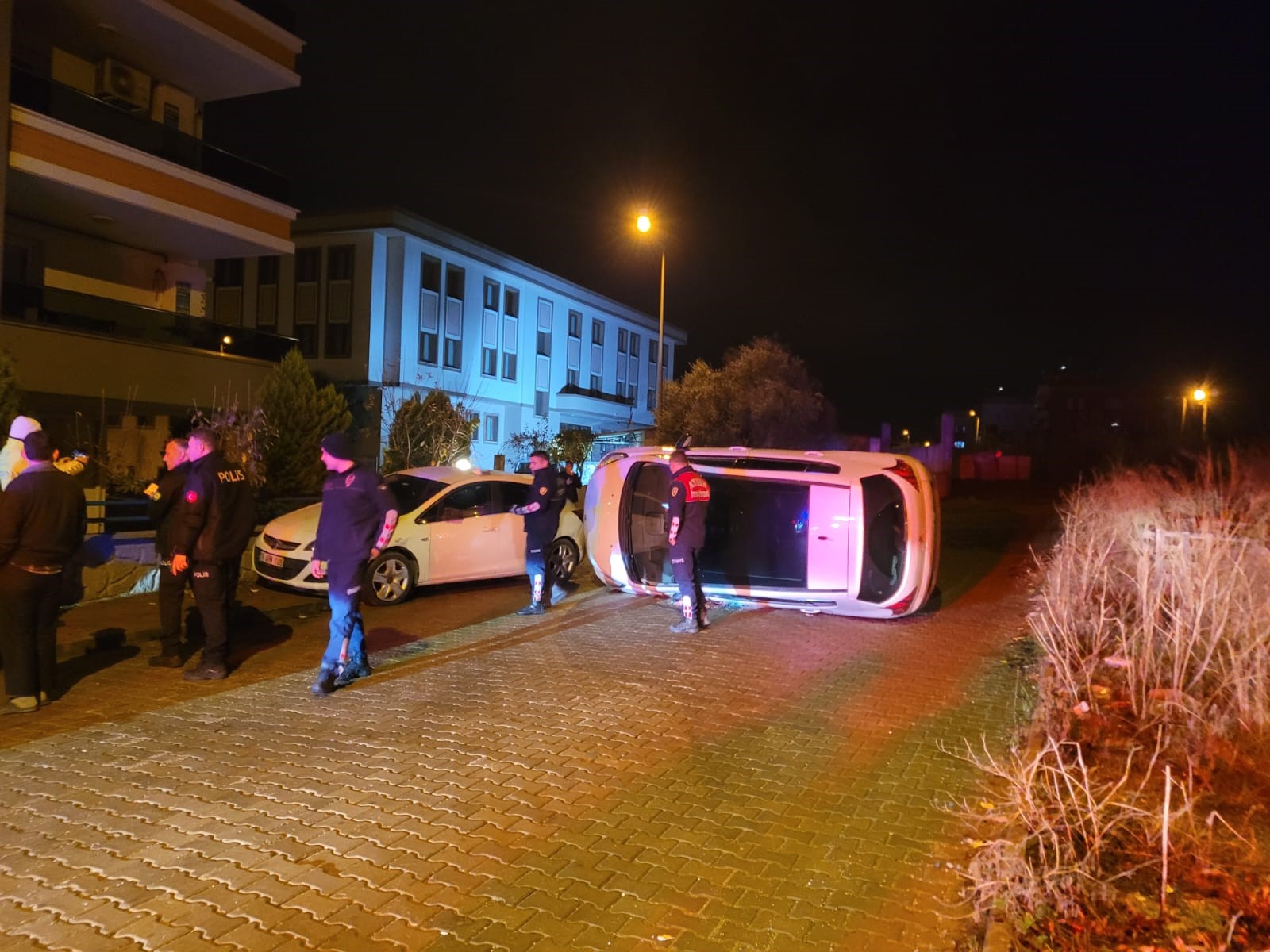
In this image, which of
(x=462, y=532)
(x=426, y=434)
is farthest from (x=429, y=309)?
(x=462, y=532)

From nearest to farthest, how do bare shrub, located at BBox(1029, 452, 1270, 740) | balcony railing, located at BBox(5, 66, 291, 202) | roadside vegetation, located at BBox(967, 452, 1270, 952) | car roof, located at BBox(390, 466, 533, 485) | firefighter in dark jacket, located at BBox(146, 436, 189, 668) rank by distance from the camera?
1. roadside vegetation, located at BBox(967, 452, 1270, 952)
2. bare shrub, located at BBox(1029, 452, 1270, 740)
3. firefighter in dark jacket, located at BBox(146, 436, 189, 668)
4. car roof, located at BBox(390, 466, 533, 485)
5. balcony railing, located at BBox(5, 66, 291, 202)

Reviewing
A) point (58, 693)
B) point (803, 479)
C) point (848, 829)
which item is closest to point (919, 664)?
point (803, 479)

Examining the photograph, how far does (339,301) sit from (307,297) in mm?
1300

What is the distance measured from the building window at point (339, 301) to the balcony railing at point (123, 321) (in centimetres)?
906

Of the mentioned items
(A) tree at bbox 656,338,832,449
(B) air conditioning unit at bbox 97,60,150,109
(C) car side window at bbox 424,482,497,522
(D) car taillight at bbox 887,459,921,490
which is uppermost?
(B) air conditioning unit at bbox 97,60,150,109

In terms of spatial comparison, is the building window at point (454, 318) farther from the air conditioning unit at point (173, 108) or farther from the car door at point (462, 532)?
the car door at point (462, 532)

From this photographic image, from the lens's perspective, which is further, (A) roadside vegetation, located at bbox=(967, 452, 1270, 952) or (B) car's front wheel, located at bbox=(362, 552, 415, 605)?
(B) car's front wheel, located at bbox=(362, 552, 415, 605)

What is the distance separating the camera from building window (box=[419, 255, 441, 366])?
28891 mm

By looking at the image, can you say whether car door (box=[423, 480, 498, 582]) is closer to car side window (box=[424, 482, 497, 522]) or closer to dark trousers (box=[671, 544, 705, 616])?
car side window (box=[424, 482, 497, 522])

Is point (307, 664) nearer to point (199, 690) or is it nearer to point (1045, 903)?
point (199, 690)

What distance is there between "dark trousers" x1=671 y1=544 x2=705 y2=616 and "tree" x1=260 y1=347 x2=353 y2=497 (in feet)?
31.1

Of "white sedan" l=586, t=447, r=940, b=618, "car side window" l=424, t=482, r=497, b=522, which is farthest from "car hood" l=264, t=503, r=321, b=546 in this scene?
"white sedan" l=586, t=447, r=940, b=618

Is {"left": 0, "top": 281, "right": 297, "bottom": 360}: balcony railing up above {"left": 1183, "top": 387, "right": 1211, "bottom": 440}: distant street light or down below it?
below

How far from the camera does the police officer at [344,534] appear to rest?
20.8ft
